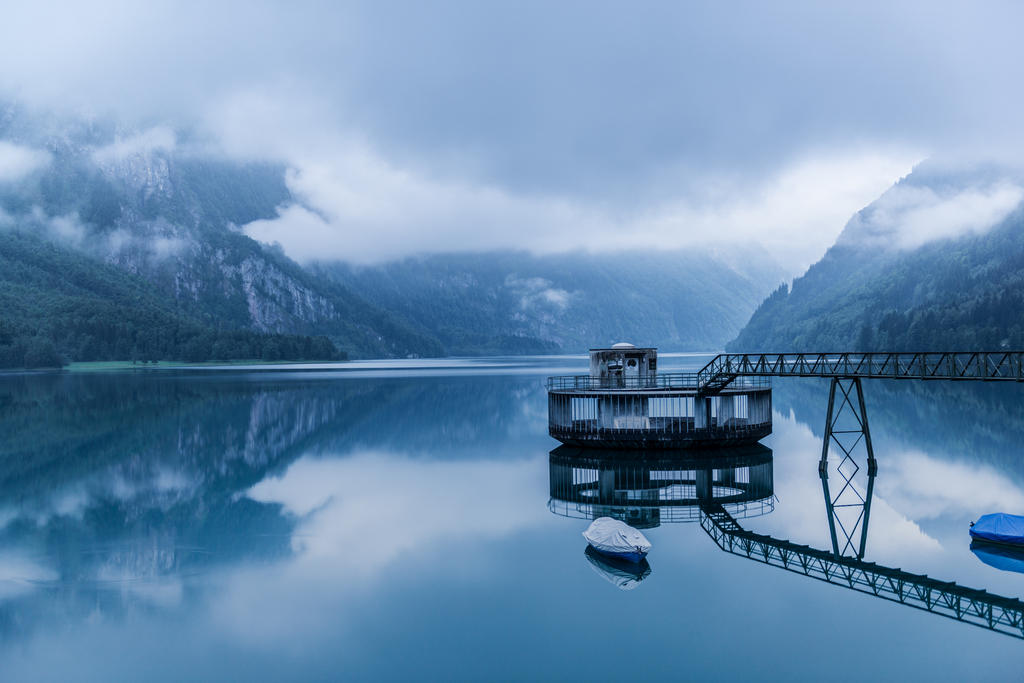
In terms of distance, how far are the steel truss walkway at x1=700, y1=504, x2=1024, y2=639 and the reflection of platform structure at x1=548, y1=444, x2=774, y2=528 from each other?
13.7 feet

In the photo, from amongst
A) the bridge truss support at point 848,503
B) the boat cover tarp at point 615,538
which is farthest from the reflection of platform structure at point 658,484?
the boat cover tarp at point 615,538

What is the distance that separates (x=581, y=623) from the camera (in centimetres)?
2917

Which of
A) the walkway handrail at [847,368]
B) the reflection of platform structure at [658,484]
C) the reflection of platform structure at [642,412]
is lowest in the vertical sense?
the reflection of platform structure at [658,484]

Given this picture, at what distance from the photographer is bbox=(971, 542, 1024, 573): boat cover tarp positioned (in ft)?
113

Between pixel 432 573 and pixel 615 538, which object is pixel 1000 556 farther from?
pixel 432 573

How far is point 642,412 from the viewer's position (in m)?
62.9

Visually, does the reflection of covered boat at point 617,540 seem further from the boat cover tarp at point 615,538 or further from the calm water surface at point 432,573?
the calm water surface at point 432,573

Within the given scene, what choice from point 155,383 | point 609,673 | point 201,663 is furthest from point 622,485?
point 155,383

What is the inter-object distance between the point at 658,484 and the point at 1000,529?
21.2 m

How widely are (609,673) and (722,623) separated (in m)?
6.51

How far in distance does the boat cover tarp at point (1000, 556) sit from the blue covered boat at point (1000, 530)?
343 millimetres

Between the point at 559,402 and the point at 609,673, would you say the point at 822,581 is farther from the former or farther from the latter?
the point at 559,402

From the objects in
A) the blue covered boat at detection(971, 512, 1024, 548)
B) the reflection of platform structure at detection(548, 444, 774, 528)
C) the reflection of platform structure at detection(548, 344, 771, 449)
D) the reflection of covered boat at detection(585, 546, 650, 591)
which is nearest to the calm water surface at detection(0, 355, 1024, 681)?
the reflection of covered boat at detection(585, 546, 650, 591)

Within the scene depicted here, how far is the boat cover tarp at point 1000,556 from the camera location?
34.3m
